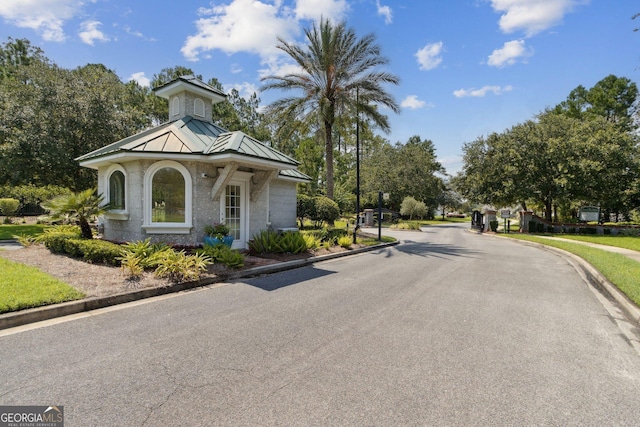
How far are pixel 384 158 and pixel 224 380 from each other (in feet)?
149

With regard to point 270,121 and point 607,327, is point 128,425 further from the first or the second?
point 270,121

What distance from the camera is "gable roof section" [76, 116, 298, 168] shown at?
9359mm

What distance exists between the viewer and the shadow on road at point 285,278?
24.5 ft

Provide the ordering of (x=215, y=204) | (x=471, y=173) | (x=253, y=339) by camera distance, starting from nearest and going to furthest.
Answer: (x=253, y=339) → (x=215, y=204) → (x=471, y=173)

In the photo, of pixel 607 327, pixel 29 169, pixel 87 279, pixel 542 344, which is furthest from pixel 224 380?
pixel 29 169

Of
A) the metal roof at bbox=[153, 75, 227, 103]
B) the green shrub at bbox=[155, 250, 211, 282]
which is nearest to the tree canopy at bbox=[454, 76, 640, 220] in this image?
the metal roof at bbox=[153, 75, 227, 103]

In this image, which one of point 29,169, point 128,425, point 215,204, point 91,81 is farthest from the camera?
point 91,81

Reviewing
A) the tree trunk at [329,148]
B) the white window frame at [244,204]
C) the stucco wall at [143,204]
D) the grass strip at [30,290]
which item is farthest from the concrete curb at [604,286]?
the tree trunk at [329,148]

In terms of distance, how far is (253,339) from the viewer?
4379mm

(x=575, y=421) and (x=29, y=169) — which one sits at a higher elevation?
(x=29, y=169)

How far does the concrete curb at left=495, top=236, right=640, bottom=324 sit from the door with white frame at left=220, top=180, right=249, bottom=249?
994 cm

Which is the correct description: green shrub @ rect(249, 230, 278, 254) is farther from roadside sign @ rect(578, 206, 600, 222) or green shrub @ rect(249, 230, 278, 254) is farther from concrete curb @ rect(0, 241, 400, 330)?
roadside sign @ rect(578, 206, 600, 222)

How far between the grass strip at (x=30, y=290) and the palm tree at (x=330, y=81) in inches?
533

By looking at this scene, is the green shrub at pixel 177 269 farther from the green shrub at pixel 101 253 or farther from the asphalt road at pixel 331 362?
the green shrub at pixel 101 253
